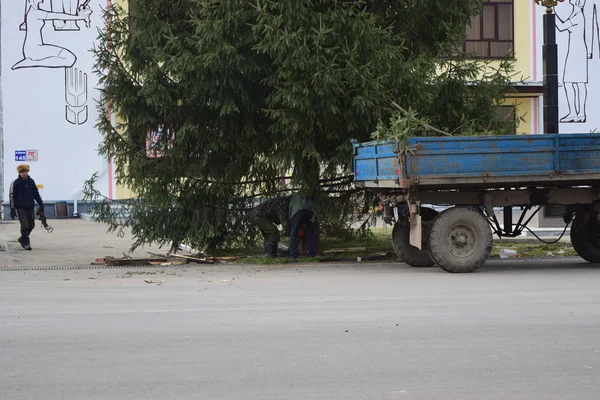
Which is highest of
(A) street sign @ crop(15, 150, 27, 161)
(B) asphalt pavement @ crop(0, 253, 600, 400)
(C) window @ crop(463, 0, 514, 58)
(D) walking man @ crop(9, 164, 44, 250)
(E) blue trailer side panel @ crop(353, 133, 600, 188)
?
(C) window @ crop(463, 0, 514, 58)

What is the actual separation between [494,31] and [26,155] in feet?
57.1

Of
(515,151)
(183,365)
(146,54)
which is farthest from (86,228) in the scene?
(183,365)

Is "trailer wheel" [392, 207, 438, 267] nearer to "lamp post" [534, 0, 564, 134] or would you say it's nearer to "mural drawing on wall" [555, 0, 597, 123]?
"lamp post" [534, 0, 564, 134]

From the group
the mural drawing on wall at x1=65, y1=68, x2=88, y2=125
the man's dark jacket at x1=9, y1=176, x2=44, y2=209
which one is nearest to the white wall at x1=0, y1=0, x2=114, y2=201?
the mural drawing on wall at x1=65, y1=68, x2=88, y2=125

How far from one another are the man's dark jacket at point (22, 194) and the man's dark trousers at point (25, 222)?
4.1 inches

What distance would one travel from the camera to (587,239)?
1412cm

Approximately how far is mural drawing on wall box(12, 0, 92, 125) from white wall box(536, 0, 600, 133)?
54.6 feet

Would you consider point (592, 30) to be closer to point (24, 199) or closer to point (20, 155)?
point (20, 155)

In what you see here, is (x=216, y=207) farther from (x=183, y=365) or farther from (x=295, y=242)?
(x=183, y=365)

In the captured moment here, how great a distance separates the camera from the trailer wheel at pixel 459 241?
12656 mm

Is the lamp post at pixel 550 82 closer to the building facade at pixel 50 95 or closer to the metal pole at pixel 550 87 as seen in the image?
the metal pole at pixel 550 87

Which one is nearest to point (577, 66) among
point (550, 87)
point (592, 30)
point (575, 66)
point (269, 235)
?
point (575, 66)

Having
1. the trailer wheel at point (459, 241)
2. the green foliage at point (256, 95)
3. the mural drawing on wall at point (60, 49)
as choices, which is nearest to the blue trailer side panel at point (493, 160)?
the trailer wheel at point (459, 241)

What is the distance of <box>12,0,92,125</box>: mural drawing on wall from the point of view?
103 ft
